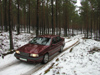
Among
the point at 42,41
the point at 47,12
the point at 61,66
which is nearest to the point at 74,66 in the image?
the point at 61,66

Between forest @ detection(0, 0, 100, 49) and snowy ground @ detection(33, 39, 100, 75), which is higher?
forest @ detection(0, 0, 100, 49)

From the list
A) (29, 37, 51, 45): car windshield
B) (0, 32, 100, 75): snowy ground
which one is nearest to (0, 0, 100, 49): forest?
(29, 37, 51, 45): car windshield

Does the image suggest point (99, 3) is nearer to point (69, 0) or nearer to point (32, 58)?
point (69, 0)

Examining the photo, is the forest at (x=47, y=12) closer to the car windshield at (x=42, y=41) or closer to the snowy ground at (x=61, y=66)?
the car windshield at (x=42, y=41)

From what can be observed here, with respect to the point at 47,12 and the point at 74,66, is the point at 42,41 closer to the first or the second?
the point at 74,66

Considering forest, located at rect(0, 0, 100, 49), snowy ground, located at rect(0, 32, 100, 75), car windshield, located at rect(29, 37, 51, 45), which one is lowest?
snowy ground, located at rect(0, 32, 100, 75)

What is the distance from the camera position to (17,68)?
4516mm

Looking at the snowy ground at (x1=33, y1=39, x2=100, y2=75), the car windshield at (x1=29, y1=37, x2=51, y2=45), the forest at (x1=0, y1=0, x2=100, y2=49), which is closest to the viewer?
the snowy ground at (x1=33, y1=39, x2=100, y2=75)

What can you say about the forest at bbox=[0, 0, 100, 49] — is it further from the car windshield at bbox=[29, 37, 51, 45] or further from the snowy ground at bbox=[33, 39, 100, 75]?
the snowy ground at bbox=[33, 39, 100, 75]

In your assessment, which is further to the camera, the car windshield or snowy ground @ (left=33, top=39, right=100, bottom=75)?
the car windshield

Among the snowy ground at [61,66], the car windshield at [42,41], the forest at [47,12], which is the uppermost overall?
the forest at [47,12]

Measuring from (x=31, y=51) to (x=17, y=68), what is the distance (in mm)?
1181

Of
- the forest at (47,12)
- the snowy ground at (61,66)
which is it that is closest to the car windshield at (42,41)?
the snowy ground at (61,66)

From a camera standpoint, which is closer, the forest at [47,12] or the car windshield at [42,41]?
the car windshield at [42,41]
